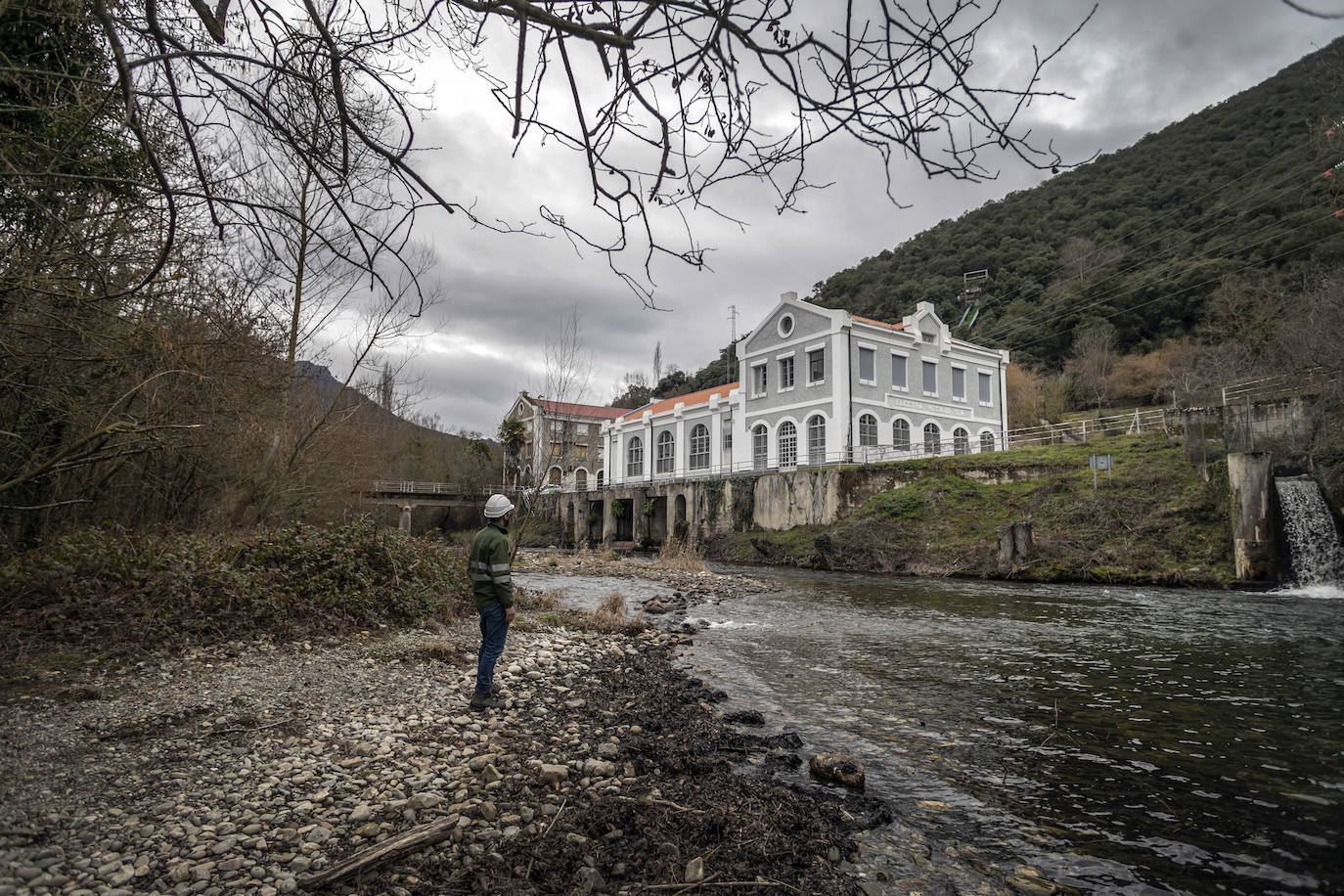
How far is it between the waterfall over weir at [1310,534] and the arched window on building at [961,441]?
15.6 m

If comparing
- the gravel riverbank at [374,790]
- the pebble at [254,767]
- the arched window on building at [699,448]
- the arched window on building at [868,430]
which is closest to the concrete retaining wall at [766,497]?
the arched window on building at [699,448]

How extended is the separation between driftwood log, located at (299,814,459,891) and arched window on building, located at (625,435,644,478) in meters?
43.9

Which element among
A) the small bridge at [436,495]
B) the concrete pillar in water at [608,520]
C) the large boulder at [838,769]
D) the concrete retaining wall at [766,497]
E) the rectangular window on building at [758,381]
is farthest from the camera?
the concrete pillar in water at [608,520]

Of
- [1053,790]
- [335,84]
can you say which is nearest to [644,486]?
[1053,790]

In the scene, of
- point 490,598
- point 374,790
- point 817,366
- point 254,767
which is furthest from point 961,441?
point 254,767

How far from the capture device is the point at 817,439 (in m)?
34.7

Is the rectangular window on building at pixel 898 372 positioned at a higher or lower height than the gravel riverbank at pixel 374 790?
higher

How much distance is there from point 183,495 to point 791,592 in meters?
13.3

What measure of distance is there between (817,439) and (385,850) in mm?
32661

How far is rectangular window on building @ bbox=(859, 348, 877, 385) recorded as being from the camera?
111 feet

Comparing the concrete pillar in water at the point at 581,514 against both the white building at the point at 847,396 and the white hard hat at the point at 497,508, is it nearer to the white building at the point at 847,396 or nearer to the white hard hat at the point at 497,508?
the white building at the point at 847,396

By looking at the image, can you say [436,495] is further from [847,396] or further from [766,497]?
[847,396]

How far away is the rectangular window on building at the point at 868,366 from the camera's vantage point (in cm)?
3384

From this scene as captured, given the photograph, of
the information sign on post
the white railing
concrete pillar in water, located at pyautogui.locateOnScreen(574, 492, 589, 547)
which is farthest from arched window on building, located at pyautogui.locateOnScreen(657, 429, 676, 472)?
the information sign on post
